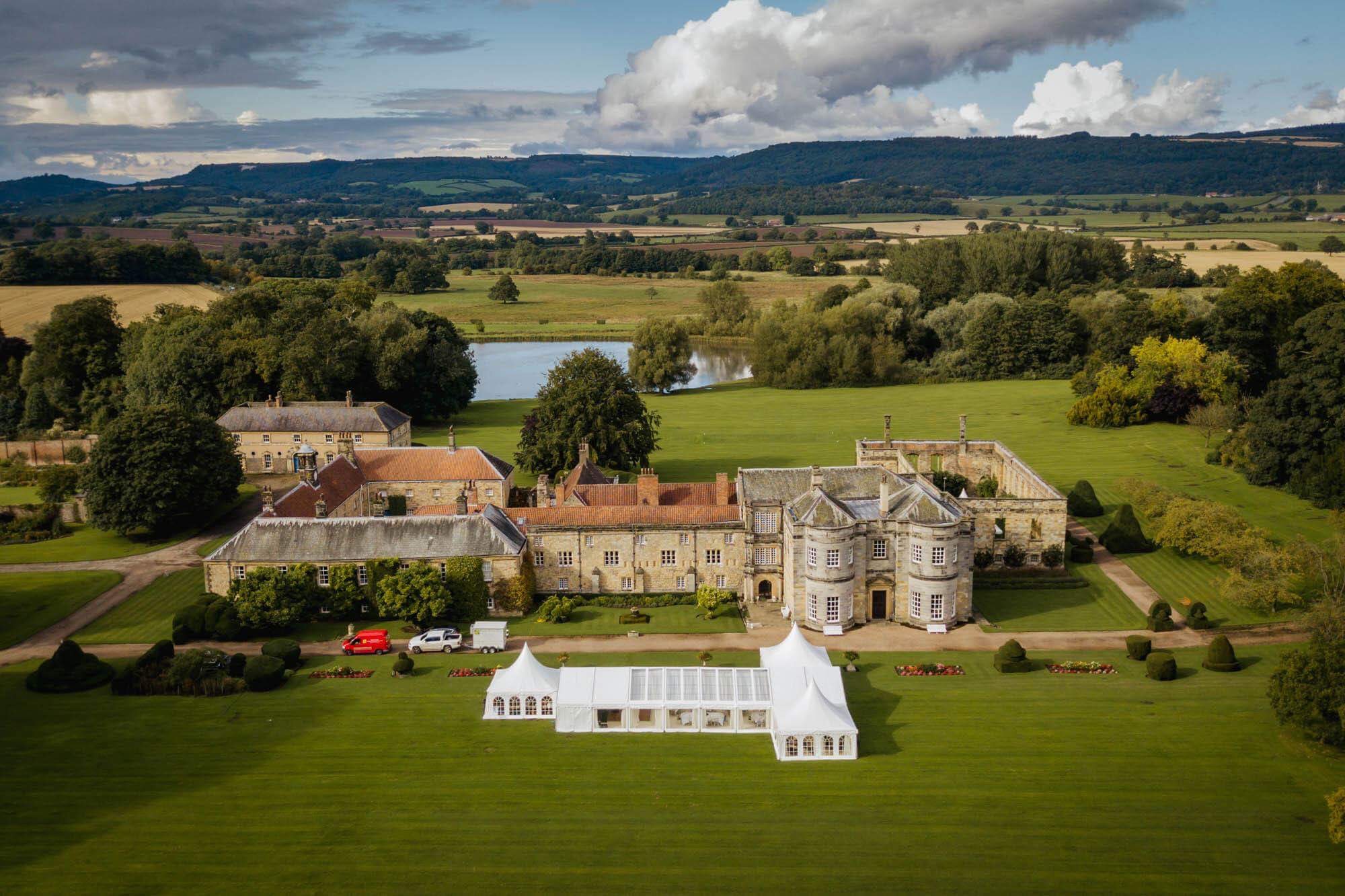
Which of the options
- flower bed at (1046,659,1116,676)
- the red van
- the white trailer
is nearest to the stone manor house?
the white trailer

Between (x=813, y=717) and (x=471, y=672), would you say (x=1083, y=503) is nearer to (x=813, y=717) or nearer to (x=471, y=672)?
(x=813, y=717)

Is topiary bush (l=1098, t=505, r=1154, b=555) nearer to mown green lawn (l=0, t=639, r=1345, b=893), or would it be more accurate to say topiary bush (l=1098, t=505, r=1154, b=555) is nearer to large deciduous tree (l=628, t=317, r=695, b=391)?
mown green lawn (l=0, t=639, r=1345, b=893)

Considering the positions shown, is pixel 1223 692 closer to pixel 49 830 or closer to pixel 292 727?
pixel 292 727

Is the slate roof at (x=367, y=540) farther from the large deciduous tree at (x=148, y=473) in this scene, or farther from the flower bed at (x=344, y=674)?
the large deciduous tree at (x=148, y=473)

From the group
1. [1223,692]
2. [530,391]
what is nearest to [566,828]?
[1223,692]

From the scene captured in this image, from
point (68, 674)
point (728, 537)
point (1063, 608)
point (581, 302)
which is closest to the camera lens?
point (68, 674)

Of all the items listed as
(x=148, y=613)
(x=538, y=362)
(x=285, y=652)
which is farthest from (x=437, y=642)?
(x=538, y=362)

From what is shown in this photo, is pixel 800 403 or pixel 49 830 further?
pixel 800 403
